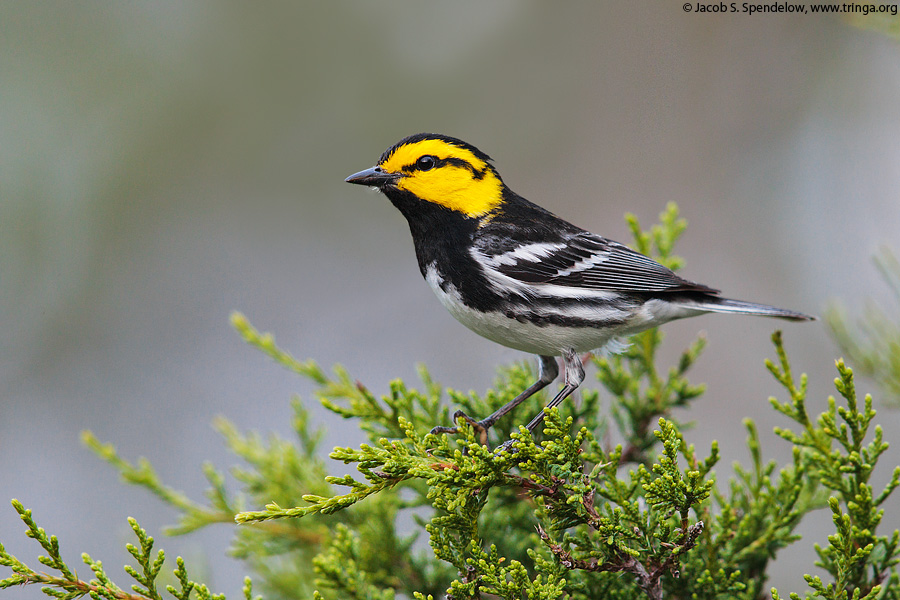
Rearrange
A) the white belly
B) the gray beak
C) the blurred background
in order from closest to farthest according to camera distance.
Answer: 1. the white belly
2. the gray beak
3. the blurred background

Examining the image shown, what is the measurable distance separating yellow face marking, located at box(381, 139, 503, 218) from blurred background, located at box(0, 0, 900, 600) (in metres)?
3.53

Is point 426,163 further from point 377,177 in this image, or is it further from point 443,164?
point 377,177

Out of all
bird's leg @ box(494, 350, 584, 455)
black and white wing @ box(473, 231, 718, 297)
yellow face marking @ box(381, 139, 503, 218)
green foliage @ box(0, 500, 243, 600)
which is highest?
yellow face marking @ box(381, 139, 503, 218)

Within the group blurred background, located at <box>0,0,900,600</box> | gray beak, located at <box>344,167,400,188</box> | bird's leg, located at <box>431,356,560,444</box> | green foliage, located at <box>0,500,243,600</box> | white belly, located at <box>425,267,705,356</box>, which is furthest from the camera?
blurred background, located at <box>0,0,900,600</box>

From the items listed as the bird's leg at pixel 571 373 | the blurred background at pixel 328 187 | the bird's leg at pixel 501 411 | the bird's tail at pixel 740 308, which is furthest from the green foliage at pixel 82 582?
the blurred background at pixel 328 187

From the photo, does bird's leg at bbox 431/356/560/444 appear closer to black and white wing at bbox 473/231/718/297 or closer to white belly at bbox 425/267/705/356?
white belly at bbox 425/267/705/356

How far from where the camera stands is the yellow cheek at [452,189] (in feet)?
9.12

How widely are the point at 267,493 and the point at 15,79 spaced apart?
5146 millimetres

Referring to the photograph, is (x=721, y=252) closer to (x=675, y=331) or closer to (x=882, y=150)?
(x=675, y=331)

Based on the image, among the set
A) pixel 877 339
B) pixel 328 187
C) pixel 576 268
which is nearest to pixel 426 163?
pixel 576 268

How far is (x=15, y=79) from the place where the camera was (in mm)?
5973

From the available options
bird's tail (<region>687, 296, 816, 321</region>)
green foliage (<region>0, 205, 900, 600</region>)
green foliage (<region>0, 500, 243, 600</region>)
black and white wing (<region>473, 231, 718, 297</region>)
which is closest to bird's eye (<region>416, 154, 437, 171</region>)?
black and white wing (<region>473, 231, 718, 297</region>)

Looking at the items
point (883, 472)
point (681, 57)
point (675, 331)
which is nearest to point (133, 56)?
point (681, 57)

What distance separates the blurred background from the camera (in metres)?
5.84
